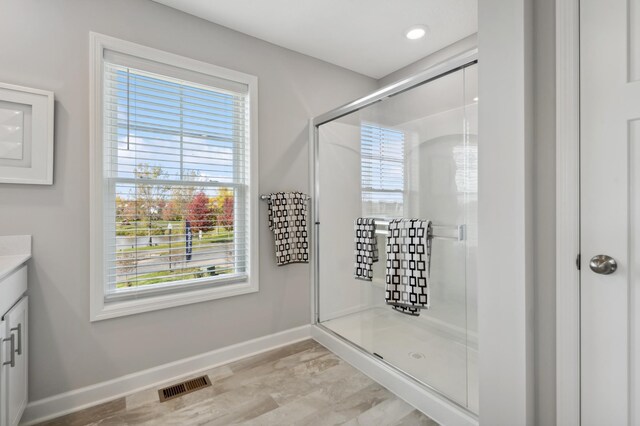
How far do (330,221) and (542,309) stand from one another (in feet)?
5.57

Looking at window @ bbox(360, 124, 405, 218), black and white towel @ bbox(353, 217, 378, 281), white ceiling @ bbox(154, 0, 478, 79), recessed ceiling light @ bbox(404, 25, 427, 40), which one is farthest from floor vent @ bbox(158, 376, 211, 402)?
recessed ceiling light @ bbox(404, 25, 427, 40)

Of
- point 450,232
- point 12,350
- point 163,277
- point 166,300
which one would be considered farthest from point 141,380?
point 450,232

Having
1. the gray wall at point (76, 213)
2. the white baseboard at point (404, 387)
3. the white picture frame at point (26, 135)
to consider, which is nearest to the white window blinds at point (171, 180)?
the gray wall at point (76, 213)

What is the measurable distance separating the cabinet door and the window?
2026mm

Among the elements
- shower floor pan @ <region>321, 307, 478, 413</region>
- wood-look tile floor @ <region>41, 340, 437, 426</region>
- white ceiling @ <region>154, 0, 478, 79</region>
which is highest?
white ceiling @ <region>154, 0, 478, 79</region>

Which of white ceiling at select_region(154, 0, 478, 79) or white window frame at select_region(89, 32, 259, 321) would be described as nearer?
white window frame at select_region(89, 32, 259, 321)

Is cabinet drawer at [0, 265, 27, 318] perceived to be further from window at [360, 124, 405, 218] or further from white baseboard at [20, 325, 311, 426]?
window at [360, 124, 405, 218]

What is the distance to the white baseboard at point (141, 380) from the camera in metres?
1.68

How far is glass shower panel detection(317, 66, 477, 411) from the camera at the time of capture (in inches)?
70.6
